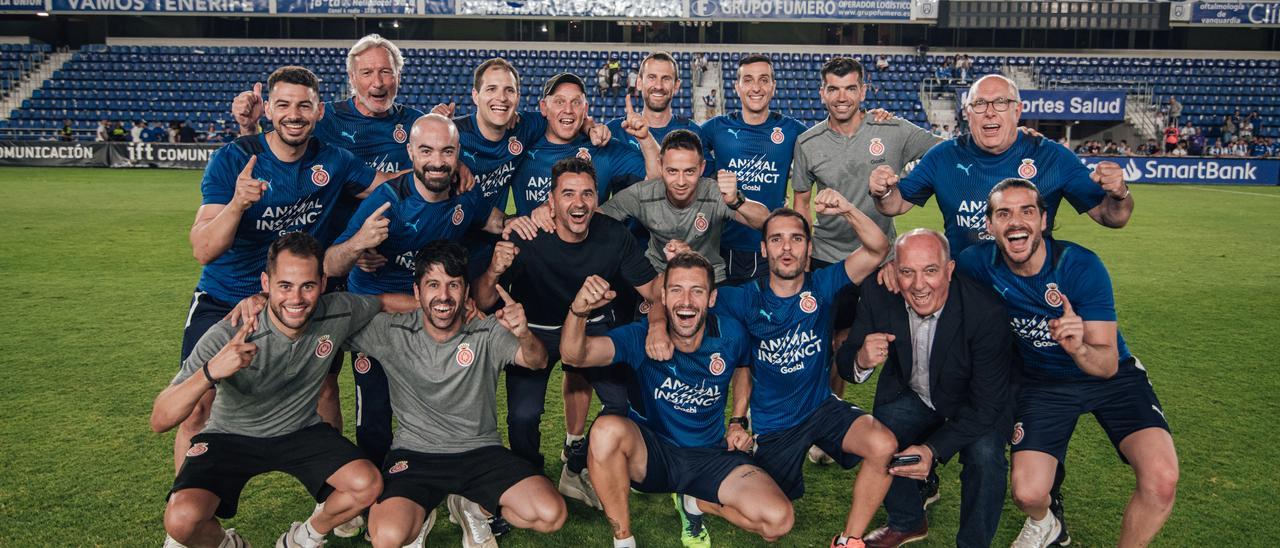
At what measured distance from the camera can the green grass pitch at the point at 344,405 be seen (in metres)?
4.02

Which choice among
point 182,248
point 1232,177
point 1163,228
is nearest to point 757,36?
point 1232,177

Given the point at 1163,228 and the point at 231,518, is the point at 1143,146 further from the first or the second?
the point at 231,518

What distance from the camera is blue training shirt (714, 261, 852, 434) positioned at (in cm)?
420

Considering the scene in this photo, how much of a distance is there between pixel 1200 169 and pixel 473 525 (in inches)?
996

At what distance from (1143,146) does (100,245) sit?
94.3ft

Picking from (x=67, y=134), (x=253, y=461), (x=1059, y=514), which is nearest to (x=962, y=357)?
(x=1059, y=514)

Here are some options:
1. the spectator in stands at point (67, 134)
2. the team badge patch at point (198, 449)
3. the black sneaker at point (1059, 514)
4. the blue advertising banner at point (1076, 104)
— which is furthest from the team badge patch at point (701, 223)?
the spectator in stands at point (67, 134)

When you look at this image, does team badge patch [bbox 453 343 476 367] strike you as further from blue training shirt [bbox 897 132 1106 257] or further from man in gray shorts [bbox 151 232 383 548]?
blue training shirt [bbox 897 132 1106 257]

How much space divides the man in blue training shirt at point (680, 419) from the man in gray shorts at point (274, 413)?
105 cm

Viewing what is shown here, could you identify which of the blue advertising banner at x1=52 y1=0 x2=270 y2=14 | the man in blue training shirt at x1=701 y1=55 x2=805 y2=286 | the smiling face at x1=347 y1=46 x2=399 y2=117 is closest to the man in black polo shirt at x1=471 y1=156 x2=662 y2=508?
the man in blue training shirt at x1=701 y1=55 x2=805 y2=286

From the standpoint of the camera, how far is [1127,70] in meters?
A: 32.2

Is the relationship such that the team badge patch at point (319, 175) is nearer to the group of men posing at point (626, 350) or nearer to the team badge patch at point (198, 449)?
the group of men posing at point (626, 350)

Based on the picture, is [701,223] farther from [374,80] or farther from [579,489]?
[374,80]

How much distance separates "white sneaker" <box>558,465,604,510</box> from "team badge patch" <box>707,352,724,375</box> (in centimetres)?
89
